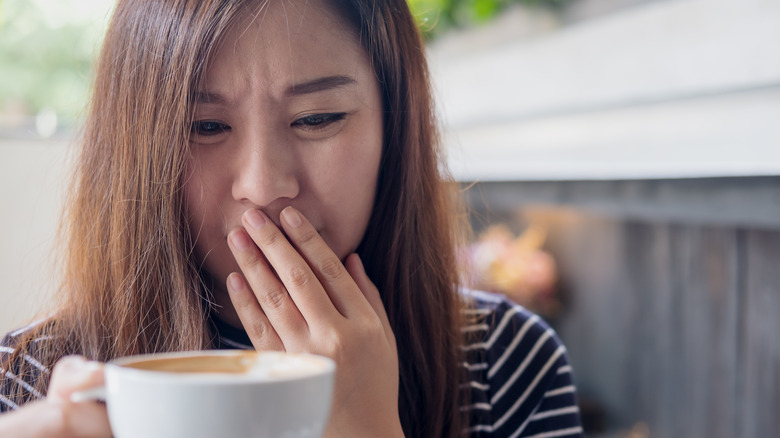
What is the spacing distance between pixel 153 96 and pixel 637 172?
106 centimetres

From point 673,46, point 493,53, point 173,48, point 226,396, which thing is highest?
point 493,53

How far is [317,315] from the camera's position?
2.33 ft

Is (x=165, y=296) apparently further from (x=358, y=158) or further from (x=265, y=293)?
(x=358, y=158)

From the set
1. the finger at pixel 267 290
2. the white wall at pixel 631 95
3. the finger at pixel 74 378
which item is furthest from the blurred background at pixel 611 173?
the finger at pixel 74 378

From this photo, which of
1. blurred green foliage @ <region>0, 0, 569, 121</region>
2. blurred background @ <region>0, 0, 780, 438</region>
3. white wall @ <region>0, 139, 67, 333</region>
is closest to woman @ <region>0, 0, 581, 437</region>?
blurred background @ <region>0, 0, 780, 438</region>

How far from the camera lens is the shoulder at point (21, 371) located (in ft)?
2.70

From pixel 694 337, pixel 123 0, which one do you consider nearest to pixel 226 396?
pixel 123 0

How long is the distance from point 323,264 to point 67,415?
37 centimetres

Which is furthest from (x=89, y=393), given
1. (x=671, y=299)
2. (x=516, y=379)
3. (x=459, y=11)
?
(x=459, y=11)

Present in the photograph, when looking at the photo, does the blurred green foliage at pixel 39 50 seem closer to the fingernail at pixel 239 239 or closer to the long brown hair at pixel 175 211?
the long brown hair at pixel 175 211

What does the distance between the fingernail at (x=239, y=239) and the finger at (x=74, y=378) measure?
0.31 m

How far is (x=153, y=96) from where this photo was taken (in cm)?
76

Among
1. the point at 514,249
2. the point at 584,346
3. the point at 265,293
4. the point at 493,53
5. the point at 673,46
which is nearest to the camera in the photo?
the point at 265,293

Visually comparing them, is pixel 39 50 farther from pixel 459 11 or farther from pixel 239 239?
pixel 239 239
